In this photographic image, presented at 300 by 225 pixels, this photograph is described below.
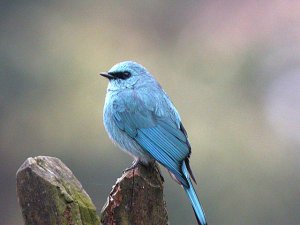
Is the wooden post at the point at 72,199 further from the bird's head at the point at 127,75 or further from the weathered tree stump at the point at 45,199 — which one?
the bird's head at the point at 127,75

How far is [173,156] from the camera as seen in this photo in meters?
5.04

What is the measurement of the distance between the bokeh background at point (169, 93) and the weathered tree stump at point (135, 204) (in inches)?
288

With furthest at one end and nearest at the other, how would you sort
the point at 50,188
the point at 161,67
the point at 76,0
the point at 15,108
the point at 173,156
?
the point at 76,0 < the point at 15,108 < the point at 161,67 < the point at 173,156 < the point at 50,188

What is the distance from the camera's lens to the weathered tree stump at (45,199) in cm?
365

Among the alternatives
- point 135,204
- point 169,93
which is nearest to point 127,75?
point 135,204

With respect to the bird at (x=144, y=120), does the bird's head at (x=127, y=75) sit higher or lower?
higher

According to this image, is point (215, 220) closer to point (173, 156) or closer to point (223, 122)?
point (223, 122)

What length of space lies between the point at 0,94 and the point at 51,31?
1463mm

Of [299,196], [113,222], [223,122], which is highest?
[113,222]

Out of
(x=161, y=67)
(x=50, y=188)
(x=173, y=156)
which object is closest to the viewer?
(x=50, y=188)

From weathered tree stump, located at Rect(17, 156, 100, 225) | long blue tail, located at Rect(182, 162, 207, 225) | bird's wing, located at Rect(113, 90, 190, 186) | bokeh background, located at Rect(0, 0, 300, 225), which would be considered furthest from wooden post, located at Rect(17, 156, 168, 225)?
bokeh background, located at Rect(0, 0, 300, 225)

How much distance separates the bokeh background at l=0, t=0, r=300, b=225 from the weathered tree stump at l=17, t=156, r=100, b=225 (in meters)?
7.60

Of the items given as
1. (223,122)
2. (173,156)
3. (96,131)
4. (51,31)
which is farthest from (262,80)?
(173,156)

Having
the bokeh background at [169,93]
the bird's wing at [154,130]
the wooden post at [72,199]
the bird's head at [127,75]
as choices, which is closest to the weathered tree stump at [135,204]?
the wooden post at [72,199]
